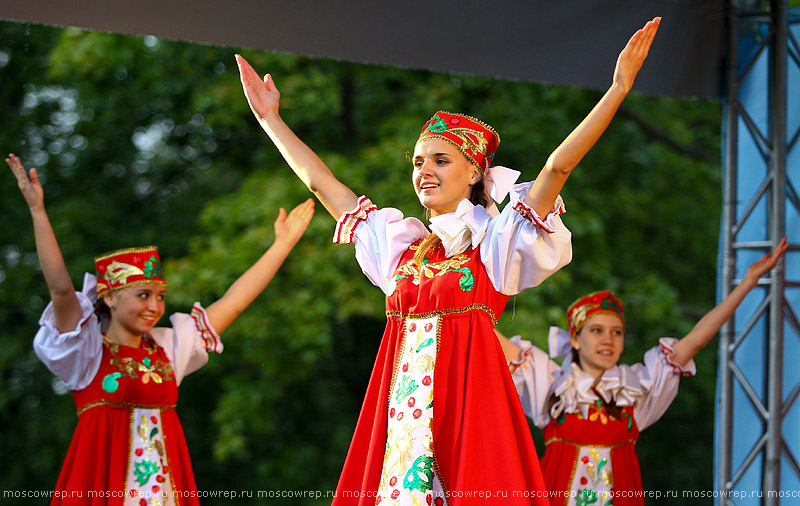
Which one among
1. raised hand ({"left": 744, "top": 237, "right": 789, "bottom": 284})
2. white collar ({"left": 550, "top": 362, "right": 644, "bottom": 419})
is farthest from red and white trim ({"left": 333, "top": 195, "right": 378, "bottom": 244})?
raised hand ({"left": 744, "top": 237, "right": 789, "bottom": 284})

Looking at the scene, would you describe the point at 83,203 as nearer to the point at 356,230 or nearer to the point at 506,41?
the point at 506,41

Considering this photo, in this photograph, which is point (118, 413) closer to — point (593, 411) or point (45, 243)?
point (45, 243)

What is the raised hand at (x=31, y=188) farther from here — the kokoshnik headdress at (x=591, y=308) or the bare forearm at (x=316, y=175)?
the kokoshnik headdress at (x=591, y=308)

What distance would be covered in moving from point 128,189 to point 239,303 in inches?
187

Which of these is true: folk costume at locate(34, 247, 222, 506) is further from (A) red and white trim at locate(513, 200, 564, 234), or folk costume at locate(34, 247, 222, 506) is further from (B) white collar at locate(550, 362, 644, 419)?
(A) red and white trim at locate(513, 200, 564, 234)

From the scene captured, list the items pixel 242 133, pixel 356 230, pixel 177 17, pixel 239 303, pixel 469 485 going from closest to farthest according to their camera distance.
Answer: pixel 469 485
pixel 356 230
pixel 177 17
pixel 239 303
pixel 242 133

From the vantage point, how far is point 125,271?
435 cm

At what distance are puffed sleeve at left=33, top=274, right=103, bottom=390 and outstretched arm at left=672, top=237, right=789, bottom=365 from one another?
2.59 metres

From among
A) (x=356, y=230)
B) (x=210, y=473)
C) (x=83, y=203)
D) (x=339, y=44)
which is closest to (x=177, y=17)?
(x=339, y=44)

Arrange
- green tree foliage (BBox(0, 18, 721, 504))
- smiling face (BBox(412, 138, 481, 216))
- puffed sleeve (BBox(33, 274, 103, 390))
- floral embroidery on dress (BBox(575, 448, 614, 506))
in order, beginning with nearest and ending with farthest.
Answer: smiling face (BBox(412, 138, 481, 216))
puffed sleeve (BBox(33, 274, 103, 390))
floral embroidery on dress (BBox(575, 448, 614, 506))
green tree foliage (BBox(0, 18, 721, 504))

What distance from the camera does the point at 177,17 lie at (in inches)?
164

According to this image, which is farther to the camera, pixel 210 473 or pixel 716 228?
pixel 716 228

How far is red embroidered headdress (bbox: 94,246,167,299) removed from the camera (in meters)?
4.34

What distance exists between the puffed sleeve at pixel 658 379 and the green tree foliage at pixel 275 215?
233 centimetres
